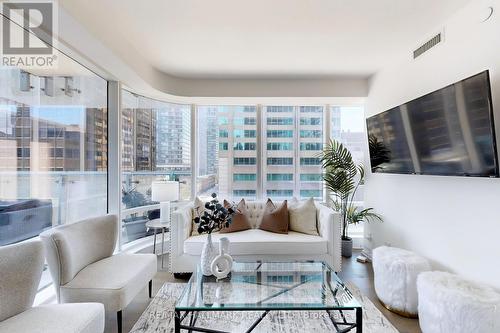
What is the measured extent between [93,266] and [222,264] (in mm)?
1135

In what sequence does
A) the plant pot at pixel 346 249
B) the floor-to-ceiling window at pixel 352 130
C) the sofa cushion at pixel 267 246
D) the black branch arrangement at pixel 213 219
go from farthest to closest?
the floor-to-ceiling window at pixel 352 130, the plant pot at pixel 346 249, the sofa cushion at pixel 267 246, the black branch arrangement at pixel 213 219

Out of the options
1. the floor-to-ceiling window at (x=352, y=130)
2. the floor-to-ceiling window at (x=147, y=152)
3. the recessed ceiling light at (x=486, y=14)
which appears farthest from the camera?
the floor-to-ceiling window at (x=352, y=130)

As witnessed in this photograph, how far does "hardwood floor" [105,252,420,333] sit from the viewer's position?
7.13 ft

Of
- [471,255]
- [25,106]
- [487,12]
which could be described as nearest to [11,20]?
[25,106]

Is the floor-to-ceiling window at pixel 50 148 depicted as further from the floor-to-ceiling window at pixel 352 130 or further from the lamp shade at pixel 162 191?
the floor-to-ceiling window at pixel 352 130

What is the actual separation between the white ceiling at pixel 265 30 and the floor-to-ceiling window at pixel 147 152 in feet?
2.54

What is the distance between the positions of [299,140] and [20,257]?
145 inches

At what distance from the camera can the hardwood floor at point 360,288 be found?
2.17 metres

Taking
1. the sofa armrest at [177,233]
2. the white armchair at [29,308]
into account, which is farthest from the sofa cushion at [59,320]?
the sofa armrest at [177,233]

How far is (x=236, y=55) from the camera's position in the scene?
10.0 ft

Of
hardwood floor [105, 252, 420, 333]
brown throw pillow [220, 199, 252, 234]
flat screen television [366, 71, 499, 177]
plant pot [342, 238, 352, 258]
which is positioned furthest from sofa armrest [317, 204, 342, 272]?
brown throw pillow [220, 199, 252, 234]

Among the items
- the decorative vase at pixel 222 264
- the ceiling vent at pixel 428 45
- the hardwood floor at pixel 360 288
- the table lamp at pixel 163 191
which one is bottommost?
the hardwood floor at pixel 360 288

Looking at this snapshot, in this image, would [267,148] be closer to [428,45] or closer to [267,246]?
[267,246]

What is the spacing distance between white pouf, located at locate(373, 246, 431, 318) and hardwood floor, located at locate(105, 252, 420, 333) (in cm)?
9
